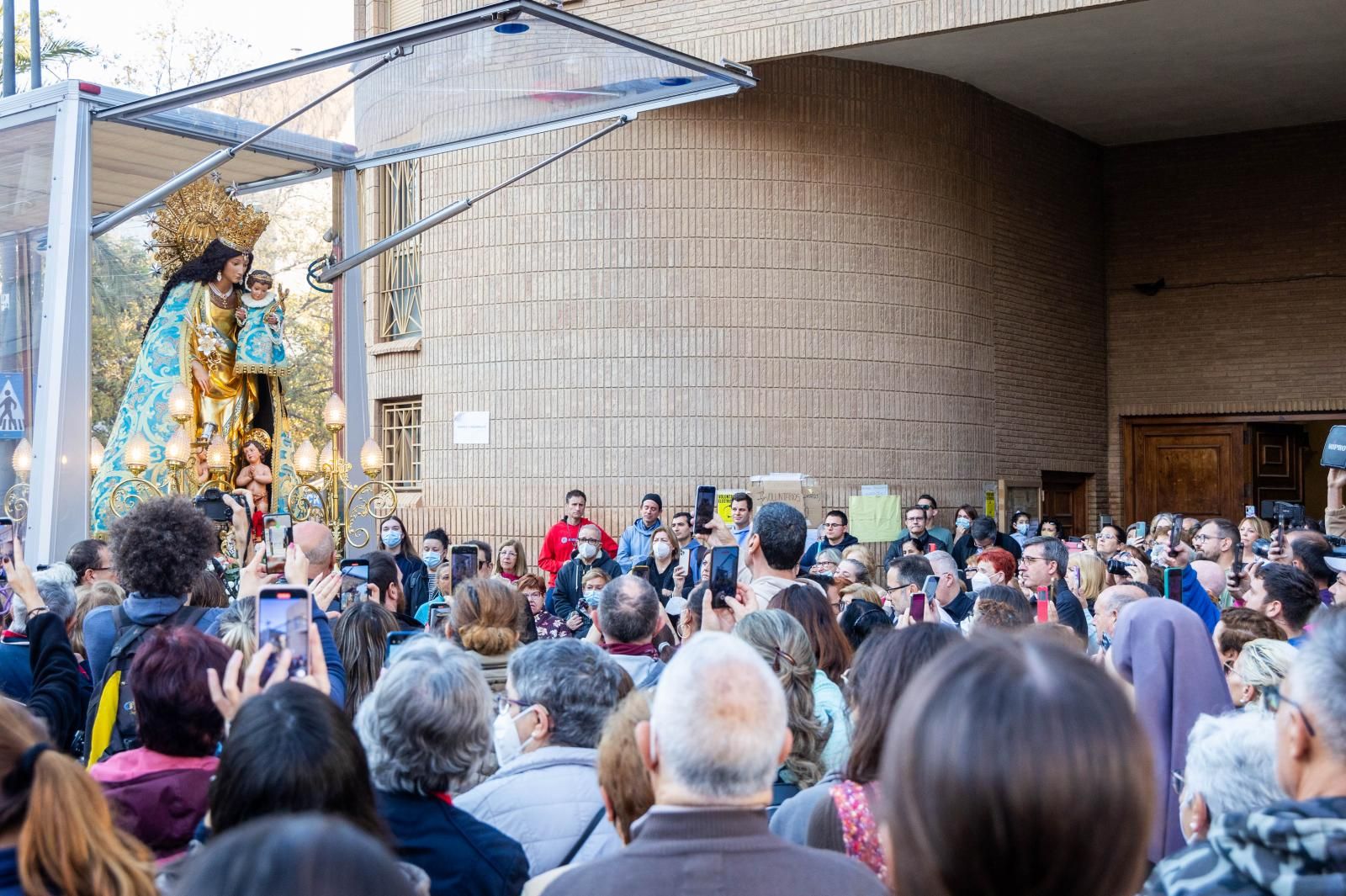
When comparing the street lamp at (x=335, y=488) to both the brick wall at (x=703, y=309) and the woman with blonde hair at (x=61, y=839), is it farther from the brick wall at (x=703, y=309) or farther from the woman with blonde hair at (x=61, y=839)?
the woman with blonde hair at (x=61, y=839)

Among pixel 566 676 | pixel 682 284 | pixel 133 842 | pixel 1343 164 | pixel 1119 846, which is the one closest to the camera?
pixel 1119 846

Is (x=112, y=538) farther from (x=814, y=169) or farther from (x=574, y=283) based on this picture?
(x=814, y=169)

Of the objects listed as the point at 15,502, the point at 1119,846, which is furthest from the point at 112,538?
the point at 15,502

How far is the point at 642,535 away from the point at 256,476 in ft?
13.4

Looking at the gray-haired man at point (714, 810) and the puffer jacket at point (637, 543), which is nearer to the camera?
the gray-haired man at point (714, 810)

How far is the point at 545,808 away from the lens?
342 centimetres

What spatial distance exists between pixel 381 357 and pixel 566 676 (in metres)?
13.3

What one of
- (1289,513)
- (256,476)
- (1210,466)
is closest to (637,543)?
(256,476)

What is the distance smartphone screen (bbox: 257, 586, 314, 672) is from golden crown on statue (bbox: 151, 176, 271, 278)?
23.4 feet

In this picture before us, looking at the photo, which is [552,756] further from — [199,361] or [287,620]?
[199,361]

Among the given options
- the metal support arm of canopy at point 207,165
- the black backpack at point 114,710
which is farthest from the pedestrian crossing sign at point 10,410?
the black backpack at point 114,710

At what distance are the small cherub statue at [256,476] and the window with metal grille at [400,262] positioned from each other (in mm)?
6481

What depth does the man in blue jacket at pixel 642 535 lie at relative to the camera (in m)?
12.7

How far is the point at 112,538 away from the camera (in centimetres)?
491
